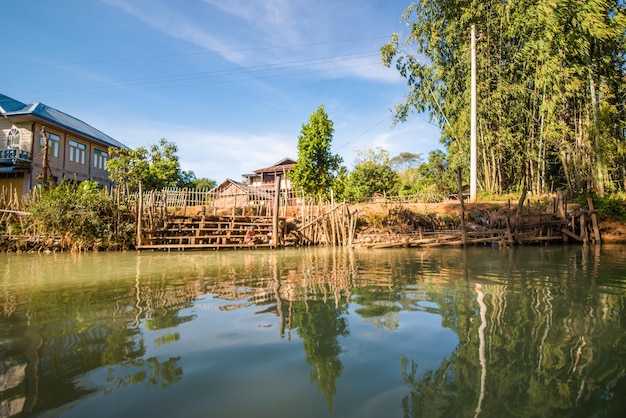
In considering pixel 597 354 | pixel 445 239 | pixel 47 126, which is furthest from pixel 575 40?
pixel 47 126

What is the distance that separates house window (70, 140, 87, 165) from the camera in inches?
841

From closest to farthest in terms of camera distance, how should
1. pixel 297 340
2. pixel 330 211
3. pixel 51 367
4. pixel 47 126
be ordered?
1. pixel 51 367
2. pixel 297 340
3. pixel 330 211
4. pixel 47 126

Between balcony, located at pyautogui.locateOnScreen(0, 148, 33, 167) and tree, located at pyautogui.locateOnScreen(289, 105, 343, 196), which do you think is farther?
tree, located at pyautogui.locateOnScreen(289, 105, 343, 196)

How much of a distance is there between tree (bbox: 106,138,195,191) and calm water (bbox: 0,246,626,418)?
19.9 m

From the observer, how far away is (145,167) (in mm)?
22859

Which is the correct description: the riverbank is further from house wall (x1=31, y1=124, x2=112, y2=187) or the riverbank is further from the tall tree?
house wall (x1=31, y1=124, x2=112, y2=187)

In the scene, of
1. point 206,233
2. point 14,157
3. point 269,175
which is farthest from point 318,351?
point 269,175

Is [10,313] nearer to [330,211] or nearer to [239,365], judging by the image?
[239,365]

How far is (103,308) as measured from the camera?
3363 millimetres

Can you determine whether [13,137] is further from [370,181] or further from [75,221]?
[370,181]

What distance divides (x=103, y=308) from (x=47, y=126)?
21.2 meters

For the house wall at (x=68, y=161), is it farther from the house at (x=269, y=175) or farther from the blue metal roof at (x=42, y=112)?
the house at (x=269, y=175)

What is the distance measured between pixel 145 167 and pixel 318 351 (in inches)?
928

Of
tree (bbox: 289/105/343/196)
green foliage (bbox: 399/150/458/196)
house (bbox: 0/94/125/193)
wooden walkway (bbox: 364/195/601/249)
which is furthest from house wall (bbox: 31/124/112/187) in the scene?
green foliage (bbox: 399/150/458/196)
